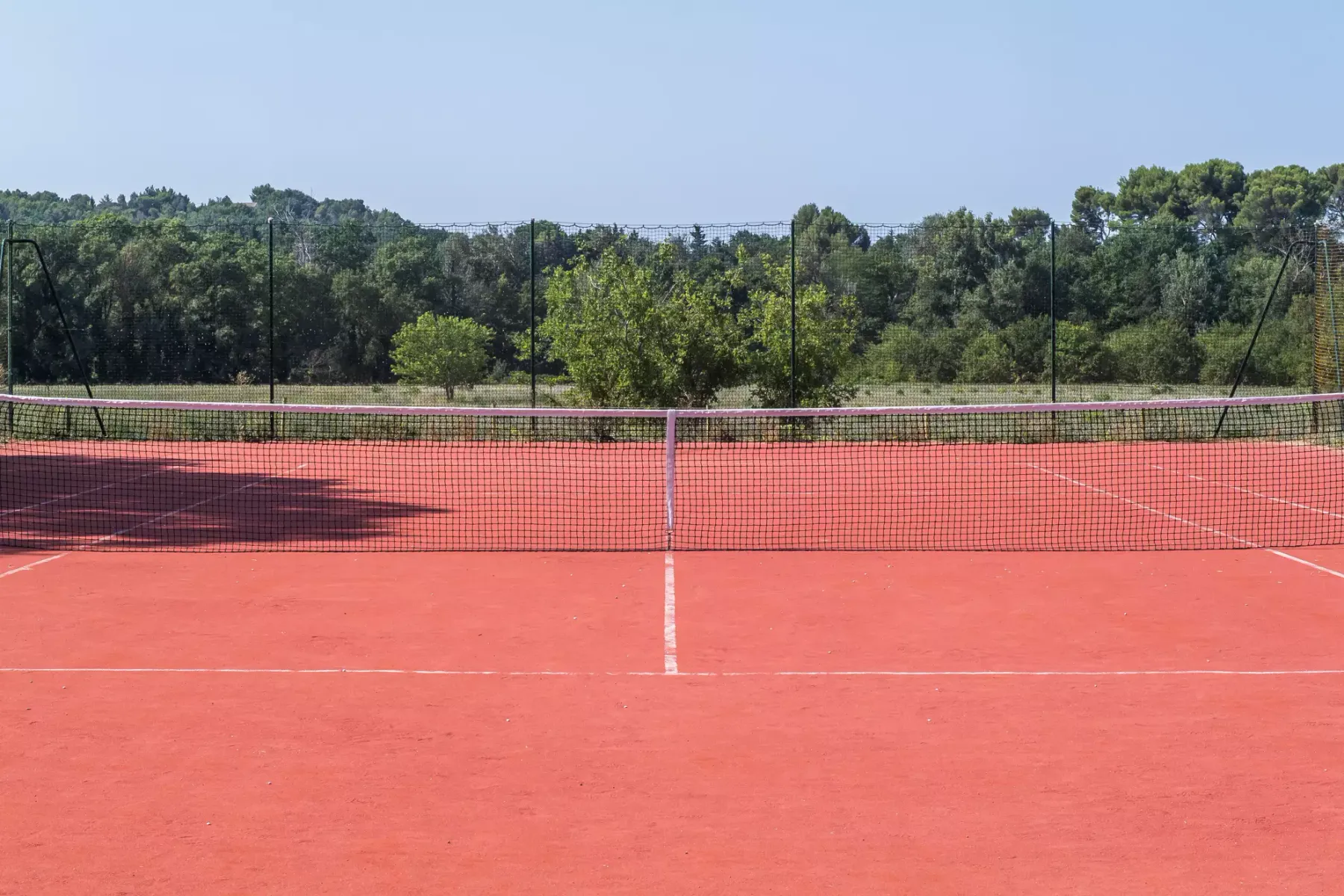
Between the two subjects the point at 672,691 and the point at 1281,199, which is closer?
the point at 672,691

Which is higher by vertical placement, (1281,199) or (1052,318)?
(1281,199)

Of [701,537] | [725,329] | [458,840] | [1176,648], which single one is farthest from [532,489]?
[458,840]

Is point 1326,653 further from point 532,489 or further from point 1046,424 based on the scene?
point 1046,424

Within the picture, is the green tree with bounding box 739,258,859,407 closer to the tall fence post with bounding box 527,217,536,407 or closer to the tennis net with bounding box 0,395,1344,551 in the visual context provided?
the tennis net with bounding box 0,395,1344,551

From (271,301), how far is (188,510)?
32.5ft

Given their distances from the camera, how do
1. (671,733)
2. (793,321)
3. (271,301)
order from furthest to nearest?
(271,301)
(793,321)
(671,733)

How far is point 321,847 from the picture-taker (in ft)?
16.2

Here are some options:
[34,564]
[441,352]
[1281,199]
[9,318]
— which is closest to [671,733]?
[34,564]

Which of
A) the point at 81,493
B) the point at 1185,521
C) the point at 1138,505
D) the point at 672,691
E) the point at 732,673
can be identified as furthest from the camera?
the point at 81,493

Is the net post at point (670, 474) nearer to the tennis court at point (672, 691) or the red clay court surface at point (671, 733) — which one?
the tennis court at point (672, 691)

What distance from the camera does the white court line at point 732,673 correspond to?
7.50 meters

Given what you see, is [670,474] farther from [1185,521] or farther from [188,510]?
[188,510]

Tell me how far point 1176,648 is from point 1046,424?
1544 cm

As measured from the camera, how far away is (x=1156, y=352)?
990 inches
